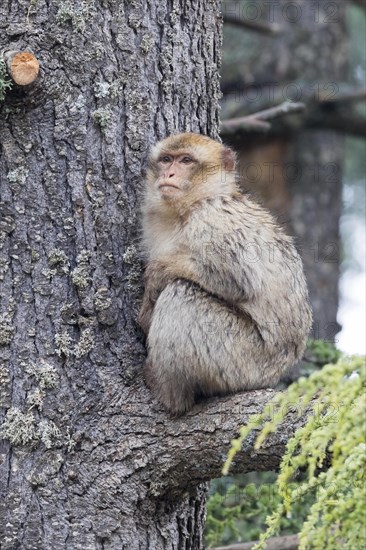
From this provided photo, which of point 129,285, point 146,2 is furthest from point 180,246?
point 146,2

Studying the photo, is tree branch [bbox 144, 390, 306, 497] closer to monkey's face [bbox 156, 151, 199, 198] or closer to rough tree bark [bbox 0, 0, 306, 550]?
rough tree bark [bbox 0, 0, 306, 550]

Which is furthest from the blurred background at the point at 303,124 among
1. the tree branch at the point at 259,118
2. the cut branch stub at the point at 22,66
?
the cut branch stub at the point at 22,66

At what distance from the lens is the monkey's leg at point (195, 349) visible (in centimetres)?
479

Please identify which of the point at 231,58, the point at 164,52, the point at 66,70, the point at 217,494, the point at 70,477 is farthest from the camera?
the point at 231,58

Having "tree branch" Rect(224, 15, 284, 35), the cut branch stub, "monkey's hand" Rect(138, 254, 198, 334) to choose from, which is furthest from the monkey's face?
"tree branch" Rect(224, 15, 284, 35)

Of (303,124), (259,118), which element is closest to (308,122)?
(303,124)

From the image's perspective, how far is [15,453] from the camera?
4594 millimetres

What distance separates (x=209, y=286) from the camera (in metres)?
5.13

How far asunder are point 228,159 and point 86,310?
1.51 m

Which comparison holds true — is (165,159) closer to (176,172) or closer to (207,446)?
(176,172)

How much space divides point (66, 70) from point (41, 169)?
54cm

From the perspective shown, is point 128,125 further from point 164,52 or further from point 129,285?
point 129,285

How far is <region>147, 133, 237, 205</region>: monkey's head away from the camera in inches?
207

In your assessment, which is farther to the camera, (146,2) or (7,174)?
(146,2)
